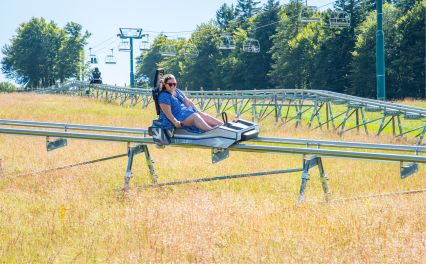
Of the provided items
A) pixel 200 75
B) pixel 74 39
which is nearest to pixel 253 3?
pixel 200 75

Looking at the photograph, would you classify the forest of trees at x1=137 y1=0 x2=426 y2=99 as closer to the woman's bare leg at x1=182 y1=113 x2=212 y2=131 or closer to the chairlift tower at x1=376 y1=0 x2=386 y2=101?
the chairlift tower at x1=376 y1=0 x2=386 y2=101

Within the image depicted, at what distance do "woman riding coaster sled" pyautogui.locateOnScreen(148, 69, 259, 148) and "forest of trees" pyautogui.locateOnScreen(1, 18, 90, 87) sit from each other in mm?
90572

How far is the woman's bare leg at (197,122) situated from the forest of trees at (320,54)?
32115 mm

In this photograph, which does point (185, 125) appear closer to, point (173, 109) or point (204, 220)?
point (173, 109)

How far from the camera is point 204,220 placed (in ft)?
24.9

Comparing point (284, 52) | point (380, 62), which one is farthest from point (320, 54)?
point (380, 62)

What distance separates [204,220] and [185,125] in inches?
104

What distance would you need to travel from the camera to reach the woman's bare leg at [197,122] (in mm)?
9734

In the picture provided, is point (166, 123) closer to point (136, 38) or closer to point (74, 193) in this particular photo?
point (74, 193)

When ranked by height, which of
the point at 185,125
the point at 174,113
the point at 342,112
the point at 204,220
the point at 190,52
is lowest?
the point at 204,220

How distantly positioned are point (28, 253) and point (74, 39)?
340 ft

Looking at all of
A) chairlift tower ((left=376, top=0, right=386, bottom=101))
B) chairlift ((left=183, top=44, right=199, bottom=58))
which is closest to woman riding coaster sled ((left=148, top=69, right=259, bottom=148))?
chairlift tower ((left=376, top=0, right=386, bottom=101))

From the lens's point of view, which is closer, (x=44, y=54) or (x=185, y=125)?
(x=185, y=125)

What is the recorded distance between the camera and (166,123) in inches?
396
